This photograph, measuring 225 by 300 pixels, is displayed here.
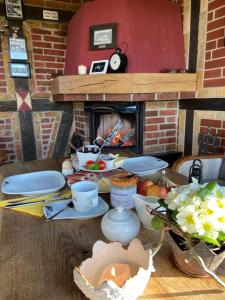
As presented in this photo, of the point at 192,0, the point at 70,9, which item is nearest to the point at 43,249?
the point at 192,0

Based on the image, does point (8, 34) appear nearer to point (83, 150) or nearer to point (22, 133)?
point (22, 133)

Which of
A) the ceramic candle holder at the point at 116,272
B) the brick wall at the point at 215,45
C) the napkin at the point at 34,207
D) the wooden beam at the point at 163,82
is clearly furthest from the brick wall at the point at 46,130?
the ceramic candle holder at the point at 116,272

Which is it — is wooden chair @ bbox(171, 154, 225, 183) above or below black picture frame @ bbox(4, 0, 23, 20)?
below

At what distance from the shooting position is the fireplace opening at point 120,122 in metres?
2.43

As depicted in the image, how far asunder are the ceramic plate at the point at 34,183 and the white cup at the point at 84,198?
0.20 metres

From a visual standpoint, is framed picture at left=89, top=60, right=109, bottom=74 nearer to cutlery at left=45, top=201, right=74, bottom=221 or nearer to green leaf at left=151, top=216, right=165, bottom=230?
cutlery at left=45, top=201, right=74, bottom=221

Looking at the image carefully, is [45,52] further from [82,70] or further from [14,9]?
[82,70]

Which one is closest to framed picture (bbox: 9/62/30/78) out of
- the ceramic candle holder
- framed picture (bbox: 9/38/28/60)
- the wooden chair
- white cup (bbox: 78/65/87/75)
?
framed picture (bbox: 9/38/28/60)

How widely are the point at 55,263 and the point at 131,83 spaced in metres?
1.71

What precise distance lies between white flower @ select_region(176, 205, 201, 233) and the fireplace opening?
1.91 meters

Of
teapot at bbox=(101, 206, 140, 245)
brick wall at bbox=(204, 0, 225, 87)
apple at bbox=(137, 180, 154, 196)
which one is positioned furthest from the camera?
brick wall at bbox=(204, 0, 225, 87)

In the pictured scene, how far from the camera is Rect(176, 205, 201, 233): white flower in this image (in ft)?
1.52

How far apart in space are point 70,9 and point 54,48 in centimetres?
48

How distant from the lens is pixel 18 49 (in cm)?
262
